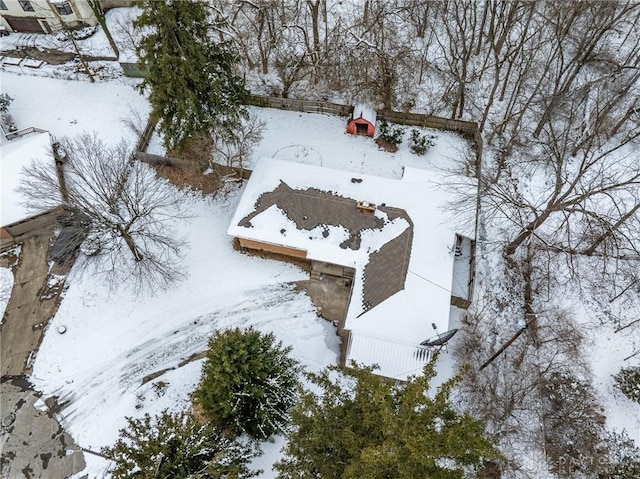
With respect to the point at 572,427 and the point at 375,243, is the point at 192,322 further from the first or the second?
the point at 572,427

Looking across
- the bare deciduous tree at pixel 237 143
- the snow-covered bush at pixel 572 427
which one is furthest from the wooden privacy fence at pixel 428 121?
the snow-covered bush at pixel 572 427

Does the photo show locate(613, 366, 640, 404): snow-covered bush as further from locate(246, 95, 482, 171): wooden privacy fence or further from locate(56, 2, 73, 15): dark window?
locate(56, 2, 73, 15): dark window

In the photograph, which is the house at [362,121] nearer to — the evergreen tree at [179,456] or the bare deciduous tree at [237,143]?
the bare deciduous tree at [237,143]

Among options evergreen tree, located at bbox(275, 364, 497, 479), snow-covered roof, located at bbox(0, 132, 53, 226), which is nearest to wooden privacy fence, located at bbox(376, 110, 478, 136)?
evergreen tree, located at bbox(275, 364, 497, 479)

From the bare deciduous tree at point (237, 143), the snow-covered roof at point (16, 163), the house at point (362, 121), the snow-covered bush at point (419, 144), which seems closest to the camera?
the snow-covered roof at point (16, 163)

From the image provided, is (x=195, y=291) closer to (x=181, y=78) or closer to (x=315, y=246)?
(x=315, y=246)

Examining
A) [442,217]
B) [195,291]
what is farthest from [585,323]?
[195,291]
